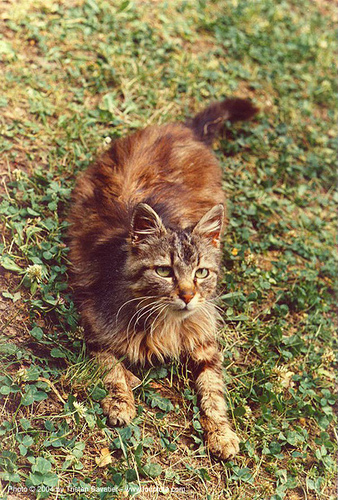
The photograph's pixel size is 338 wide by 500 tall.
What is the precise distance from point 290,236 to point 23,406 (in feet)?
10.2

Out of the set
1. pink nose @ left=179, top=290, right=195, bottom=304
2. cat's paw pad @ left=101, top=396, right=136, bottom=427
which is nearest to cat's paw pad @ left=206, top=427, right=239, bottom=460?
cat's paw pad @ left=101, top=396, right=136, bottom=427

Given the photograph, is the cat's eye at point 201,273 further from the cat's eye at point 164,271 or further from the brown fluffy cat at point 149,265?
the cat's eye at point 164,271

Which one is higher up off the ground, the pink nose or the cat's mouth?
the pink nose

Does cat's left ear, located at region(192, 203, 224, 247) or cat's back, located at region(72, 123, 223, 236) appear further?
cat's back, located at region(72, 123, 223, 236)

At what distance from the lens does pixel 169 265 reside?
3.48 meters

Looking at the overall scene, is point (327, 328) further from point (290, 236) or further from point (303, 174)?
point (303, 174)

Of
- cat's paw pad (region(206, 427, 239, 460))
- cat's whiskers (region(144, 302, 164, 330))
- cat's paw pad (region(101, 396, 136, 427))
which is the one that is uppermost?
cat's whiskers (region(144, 302, 164, 330))

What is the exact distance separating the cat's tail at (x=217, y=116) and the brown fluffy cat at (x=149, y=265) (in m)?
0.74

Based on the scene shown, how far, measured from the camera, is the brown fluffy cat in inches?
138

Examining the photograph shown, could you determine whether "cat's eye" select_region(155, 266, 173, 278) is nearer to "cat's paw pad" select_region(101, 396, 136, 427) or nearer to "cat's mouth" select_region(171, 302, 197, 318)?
"cat's mouth" select_region(171, 302, 197, 318)

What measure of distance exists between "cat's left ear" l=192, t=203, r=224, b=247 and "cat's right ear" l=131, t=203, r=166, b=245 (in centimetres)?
26

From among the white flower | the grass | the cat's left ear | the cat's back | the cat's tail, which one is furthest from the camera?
the cat's tail

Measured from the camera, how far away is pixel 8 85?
17.3ft

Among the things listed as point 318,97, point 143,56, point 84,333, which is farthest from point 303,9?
point 84,333
